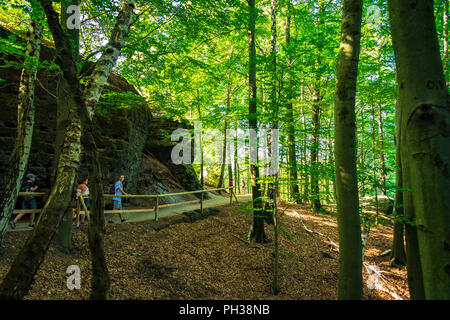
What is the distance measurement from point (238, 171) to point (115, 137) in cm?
605

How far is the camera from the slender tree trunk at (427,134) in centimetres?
129

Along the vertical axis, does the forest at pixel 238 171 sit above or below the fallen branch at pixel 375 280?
above

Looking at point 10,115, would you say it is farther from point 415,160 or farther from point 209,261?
point 415,160

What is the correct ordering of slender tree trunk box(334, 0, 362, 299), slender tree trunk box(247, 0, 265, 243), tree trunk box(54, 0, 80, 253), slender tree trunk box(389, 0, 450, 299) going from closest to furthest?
slender tree trunk box(389, 0, 450, 299), slender tree trunk box(334, 0, 362, 299), tree trunk box(54, 0, 80, 253), slender tree trunk box(247, 0, 265, 243)

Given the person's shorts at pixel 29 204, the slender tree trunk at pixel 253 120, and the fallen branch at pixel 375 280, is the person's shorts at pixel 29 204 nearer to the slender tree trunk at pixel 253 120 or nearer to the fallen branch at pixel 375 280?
the slender tree trunk at pixel 253 120

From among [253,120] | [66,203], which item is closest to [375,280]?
[253,120]

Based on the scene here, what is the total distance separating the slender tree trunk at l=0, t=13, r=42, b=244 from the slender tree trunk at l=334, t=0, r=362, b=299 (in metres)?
6.32

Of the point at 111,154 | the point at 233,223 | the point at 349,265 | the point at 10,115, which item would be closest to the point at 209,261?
the point at 233,223

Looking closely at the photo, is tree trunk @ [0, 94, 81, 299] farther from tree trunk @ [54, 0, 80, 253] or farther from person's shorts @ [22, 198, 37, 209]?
person's shorts @ [22, 198, 37, 209]

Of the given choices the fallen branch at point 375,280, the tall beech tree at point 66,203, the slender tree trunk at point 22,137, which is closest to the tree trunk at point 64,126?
the slender tree trunk at point 22,137

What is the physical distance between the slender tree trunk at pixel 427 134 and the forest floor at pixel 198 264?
4.89 m

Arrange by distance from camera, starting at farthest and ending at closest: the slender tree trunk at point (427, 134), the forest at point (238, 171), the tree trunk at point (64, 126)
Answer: the tree trunk at point (64, 126), the forest at point (238, 171), the slender tree trunk at point (427, 134)

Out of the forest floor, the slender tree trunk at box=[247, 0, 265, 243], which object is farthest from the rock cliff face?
the slender tree trunk at box=[247, 0, 265, 243]

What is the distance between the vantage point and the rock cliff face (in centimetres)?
729
